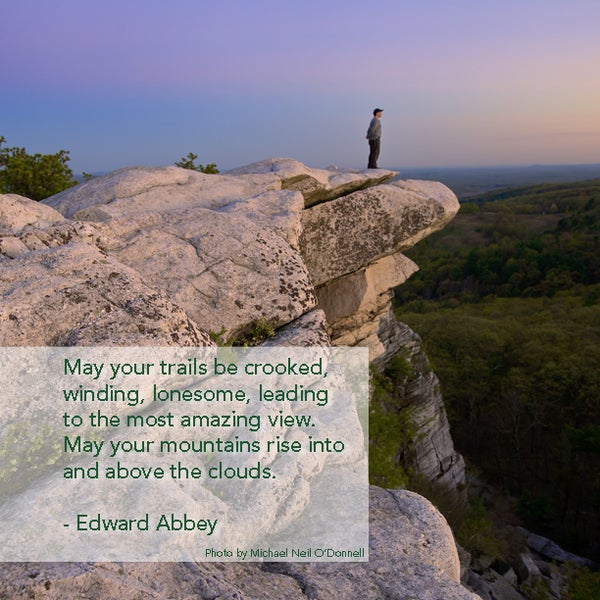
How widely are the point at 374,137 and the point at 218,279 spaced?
1152 cm

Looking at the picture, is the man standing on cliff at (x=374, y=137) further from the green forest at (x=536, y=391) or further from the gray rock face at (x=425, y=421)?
the green forest at (x=536, y=391)

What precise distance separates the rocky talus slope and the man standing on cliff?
102cm

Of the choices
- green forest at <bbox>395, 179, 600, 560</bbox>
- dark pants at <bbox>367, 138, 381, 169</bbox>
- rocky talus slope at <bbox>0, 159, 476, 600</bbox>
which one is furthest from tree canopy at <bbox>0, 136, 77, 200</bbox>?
green forest at <bbox>395, 179, 600, 560</bbox>

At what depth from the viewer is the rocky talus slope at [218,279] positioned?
243 inches

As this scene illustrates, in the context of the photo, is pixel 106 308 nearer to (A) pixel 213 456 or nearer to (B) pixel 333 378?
(A) pixel 213 456

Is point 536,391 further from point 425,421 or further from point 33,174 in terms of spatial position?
point 33,174

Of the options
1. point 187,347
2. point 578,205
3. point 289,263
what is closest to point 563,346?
point 289,263

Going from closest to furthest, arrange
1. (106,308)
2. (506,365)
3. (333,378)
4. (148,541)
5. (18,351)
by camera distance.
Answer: (148,541) → (18,351) → (106,308) → (333,378) → (506,365)

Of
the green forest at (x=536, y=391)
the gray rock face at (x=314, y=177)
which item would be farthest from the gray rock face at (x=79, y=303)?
the green forest at (x=536, y=391)

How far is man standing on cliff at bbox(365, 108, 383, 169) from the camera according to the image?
19.1 m

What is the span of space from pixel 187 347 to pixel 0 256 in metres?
3.82

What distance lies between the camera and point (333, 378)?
964cm

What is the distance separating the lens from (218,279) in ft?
34.4

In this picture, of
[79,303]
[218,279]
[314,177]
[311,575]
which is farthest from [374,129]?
[311,575]
